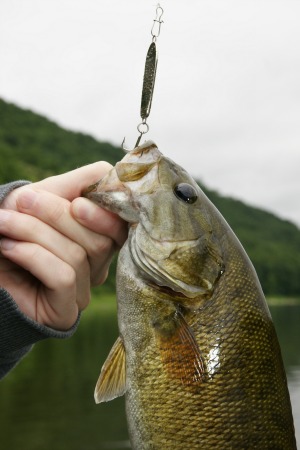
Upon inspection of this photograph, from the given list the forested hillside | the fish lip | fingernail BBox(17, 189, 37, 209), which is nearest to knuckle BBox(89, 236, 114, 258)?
the fish lip

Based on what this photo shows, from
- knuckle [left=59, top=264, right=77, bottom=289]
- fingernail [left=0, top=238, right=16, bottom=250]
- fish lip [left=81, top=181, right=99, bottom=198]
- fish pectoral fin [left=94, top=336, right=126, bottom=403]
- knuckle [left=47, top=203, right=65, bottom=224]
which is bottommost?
fish pectoral fin [left=94, top=336, right=126, bottom=403]

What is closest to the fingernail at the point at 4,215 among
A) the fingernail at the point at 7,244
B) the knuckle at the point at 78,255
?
the fingernail at the point at 7,244

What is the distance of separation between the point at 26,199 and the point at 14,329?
652 mm

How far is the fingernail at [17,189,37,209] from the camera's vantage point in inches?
113

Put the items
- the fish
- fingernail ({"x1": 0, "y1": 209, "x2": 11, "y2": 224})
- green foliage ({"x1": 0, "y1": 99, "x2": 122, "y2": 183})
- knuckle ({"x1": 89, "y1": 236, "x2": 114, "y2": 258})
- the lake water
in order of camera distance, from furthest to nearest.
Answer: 1. green foliage ({"x1": 0, "y1": 99, "x2": 122, "y2": 183})
2. the lake water
3. knuckle ({"x1": 89, "y1": 236, "x2": 114, "y2": 258})
4. fingernail ({"x1": 0, "y1": 209, "x2": 11, "y2": 224})
5. the fish

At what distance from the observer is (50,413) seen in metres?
19.7

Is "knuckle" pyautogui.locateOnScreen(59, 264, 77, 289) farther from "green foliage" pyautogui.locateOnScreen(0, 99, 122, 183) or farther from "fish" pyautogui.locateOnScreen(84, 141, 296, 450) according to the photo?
"green foliage" pyautogui.locateOnScreen(0, 99, 122, 183)

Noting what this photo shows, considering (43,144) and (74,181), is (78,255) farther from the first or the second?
(43,144)

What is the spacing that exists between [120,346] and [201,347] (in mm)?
383

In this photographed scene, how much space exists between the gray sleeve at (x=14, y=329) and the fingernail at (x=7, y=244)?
19 centimetres

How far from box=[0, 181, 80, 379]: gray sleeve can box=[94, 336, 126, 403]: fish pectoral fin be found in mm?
402

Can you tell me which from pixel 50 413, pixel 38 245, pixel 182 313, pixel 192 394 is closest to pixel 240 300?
pixel 182 313

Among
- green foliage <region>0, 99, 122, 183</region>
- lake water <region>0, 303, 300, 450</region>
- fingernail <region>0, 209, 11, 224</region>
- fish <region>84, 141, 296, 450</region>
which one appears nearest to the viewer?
fish <region>84, 141, 296, 450</region>

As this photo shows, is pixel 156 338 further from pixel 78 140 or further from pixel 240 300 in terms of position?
pixel 78 140
